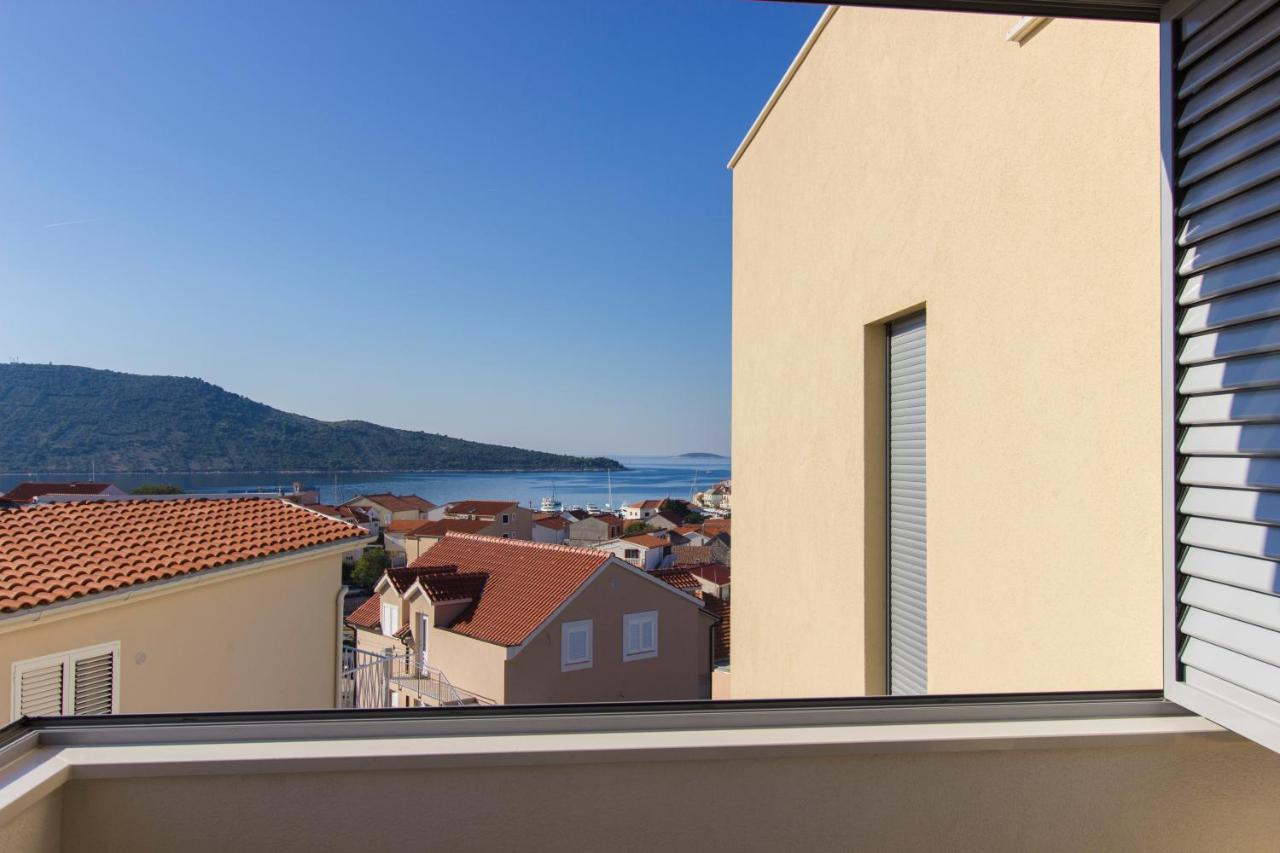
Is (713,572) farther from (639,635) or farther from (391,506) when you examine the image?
(391,506)

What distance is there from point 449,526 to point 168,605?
587 cm

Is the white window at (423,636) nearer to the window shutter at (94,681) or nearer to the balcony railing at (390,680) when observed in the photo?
the balcony railing at (390,680)

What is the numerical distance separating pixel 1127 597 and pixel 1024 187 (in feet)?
3.48

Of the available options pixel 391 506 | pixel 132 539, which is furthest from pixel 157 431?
pixel 391 506

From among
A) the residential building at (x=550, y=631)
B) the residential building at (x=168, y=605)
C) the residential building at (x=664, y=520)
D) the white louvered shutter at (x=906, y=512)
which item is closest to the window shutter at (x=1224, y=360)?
the white louvered shutter at (x=906, y=512)

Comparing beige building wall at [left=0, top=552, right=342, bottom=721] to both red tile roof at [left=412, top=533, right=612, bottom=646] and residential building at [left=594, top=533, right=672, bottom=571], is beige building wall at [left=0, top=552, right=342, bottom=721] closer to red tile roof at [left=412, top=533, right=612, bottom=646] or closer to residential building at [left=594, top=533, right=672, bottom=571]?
red tile roof at [left=412, top=533, right=612, bottom=646]

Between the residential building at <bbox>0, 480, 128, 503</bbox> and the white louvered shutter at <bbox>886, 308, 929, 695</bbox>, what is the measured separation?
5.76m

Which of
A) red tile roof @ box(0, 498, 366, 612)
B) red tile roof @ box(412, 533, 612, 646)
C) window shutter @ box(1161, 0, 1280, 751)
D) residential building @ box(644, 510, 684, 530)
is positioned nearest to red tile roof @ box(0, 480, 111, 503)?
red tile roof @ box(0, 498, 366, 612)

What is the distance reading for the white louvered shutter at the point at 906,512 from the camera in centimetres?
256

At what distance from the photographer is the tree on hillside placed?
6852 mm

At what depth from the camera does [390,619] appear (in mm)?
8031

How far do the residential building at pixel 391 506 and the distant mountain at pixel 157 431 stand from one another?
0.62 metres

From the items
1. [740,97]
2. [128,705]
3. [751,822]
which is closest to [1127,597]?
[751,822]

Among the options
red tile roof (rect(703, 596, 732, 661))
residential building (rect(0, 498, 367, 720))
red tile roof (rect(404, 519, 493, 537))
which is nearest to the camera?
residential building (rect(0, 498, 367, 720))
